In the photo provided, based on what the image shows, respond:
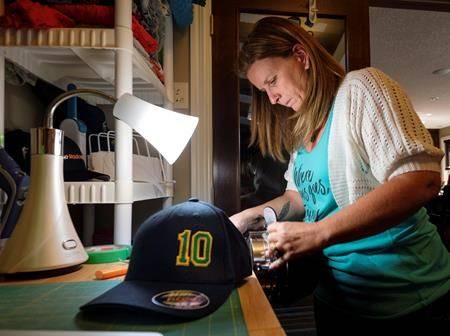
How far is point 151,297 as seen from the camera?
38 centimetres

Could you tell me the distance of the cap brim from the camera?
0.36 m

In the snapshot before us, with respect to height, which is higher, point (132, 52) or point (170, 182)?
point (132, 52)

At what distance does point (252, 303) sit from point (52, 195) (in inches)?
15.9

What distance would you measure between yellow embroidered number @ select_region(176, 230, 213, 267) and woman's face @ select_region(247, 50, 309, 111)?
57 cm

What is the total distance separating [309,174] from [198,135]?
598 mm

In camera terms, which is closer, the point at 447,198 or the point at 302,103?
the point at 302,103

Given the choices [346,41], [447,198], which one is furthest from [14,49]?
[447,198]

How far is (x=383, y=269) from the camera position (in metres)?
0.67

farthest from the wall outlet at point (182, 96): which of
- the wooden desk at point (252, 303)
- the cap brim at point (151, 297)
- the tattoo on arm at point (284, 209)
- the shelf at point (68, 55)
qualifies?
the cap brim at point (151, 297)

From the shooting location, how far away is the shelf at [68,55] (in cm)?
66

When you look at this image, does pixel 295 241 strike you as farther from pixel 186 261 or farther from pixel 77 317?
pixel 77 317

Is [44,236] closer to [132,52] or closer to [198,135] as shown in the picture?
[132,52]

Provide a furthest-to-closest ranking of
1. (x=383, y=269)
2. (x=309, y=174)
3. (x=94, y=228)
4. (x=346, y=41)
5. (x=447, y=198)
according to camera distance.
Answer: (x=447, y=198) < (x=346, y=41) < (x=94, y=228) < (x=309, y=174) < (x=383, y=269)

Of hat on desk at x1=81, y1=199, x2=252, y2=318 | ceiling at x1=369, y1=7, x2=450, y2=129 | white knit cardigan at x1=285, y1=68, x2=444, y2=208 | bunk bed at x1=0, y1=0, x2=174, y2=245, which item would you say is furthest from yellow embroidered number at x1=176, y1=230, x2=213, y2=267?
ceiling at x1=369, y1=7, x2=450, y2=129
